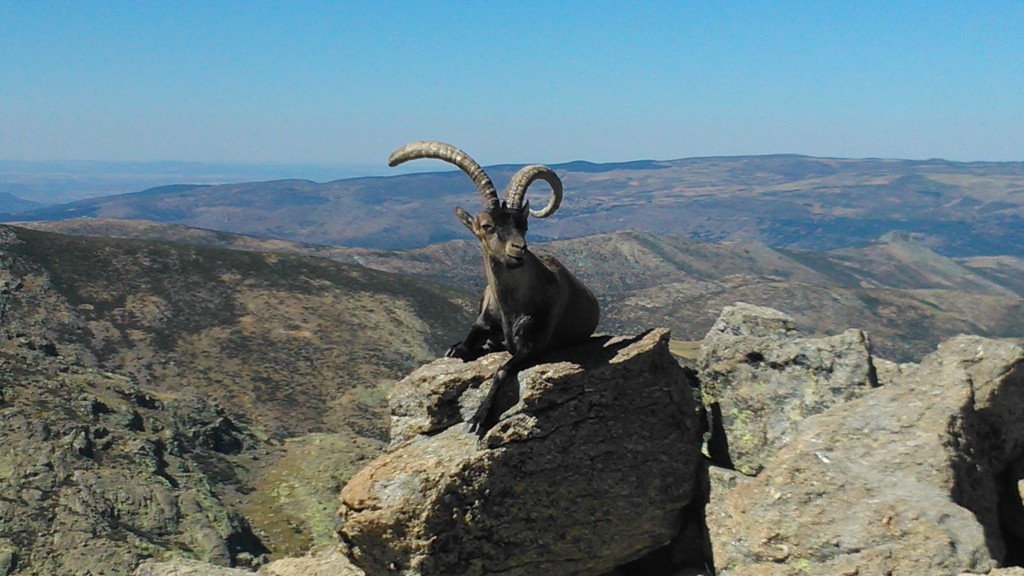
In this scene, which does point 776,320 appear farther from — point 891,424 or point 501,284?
point 501,284

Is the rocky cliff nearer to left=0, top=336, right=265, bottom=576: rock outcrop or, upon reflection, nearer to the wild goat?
the wild goat

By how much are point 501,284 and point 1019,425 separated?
906 cm

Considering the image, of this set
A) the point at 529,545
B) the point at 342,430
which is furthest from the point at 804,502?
the point at 342,430

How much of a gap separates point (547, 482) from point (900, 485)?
17.8ft

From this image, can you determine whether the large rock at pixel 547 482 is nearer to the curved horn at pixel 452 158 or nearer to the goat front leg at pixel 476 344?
the goat front leg at pixel 476 344

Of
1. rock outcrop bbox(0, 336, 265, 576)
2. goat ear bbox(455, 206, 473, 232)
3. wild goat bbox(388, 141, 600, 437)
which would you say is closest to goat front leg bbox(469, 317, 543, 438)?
wild goat bbox(388, 141, 600, 437)

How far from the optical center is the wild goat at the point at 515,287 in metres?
13.6

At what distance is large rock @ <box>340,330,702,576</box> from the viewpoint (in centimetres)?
1283

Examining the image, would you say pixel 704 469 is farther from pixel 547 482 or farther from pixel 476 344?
pixel 476 344

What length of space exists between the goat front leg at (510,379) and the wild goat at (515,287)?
2 centimetres

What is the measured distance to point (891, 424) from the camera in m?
12.4

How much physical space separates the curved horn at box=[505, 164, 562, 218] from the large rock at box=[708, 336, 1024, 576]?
5944mm

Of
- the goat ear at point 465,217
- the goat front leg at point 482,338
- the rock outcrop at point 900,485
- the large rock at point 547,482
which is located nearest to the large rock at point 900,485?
the rock outcrop at point 900,485

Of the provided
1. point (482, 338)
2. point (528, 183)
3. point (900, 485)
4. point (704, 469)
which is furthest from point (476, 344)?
point (900, 485)
